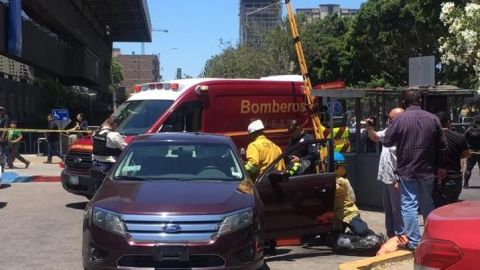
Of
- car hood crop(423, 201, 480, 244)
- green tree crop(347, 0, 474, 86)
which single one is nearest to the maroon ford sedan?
car hood crop(423, 201, 480, 244)

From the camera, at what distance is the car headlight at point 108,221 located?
19.1 ft

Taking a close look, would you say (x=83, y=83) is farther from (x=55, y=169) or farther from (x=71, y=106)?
(x=55, y=169)

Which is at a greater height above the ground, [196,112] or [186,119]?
[196,112]

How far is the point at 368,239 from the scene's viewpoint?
26.7 ft

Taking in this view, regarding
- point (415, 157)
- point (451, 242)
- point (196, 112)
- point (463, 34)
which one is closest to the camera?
point (451, 242)

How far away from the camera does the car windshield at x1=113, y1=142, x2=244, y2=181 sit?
7016mm

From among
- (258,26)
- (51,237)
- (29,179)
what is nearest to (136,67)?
(258,26)

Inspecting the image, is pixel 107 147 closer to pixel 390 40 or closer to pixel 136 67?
pixel 390 40

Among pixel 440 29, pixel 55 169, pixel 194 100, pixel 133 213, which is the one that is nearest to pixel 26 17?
pixel 55 169

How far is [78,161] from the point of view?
1184 cm

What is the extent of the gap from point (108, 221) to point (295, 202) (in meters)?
2.76

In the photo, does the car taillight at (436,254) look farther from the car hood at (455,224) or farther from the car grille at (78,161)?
the car grille at (78,161)

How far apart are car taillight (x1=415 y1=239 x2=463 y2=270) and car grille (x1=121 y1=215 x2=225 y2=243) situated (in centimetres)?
262

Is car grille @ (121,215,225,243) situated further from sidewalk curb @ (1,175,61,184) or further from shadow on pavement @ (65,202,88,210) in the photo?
sidewalk curb @ (1,175,61,184)
